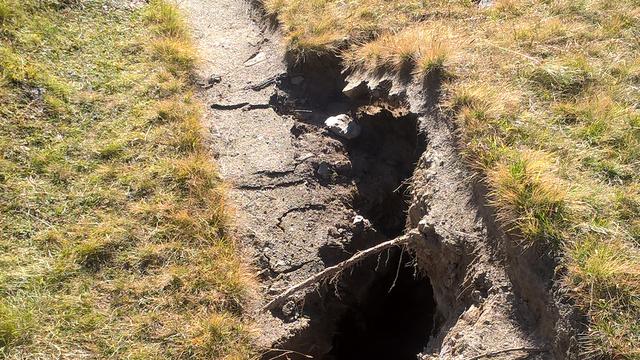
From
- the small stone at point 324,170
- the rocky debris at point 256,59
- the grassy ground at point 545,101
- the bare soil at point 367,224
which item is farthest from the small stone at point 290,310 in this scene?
the rocky debris at point 256,59

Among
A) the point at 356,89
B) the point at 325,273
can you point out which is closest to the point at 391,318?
the point at 325,273

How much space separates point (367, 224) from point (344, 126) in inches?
45.4

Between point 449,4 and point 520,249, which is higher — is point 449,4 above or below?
above

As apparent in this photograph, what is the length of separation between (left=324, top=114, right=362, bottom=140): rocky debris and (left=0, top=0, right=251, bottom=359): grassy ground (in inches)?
51.0

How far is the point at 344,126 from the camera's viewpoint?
18.5ft

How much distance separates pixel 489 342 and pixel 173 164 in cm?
313

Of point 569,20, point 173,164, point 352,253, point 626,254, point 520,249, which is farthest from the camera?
point 569,20

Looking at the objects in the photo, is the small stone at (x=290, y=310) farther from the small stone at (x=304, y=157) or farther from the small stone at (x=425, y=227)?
the small stone at (x=304, y=157)

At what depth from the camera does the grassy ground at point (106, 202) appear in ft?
13.0

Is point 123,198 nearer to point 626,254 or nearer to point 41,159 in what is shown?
point 41,159

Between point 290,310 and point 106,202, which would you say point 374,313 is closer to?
point 290,310

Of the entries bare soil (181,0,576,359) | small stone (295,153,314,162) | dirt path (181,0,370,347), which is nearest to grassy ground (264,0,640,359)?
bare soil (181,0,576,359)

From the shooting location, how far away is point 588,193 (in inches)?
147

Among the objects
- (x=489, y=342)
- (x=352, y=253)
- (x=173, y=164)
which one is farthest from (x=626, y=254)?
(x=173, y=164)
